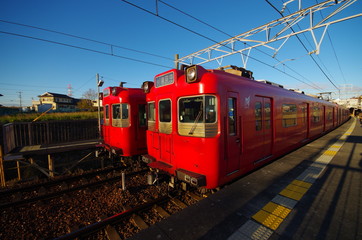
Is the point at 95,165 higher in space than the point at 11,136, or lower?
lower

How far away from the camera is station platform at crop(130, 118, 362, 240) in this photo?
2.87m

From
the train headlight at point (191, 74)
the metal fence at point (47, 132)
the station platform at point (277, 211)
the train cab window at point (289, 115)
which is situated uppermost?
the train headlight at point (191, 74)

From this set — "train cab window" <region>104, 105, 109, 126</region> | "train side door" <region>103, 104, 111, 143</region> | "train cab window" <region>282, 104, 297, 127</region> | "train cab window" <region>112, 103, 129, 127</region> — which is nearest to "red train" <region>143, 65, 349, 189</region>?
"train cab window" <region>282, 104, 297, 127</region>

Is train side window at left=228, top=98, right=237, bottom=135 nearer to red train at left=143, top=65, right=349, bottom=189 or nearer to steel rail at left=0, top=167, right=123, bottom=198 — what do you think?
red train at left=143, top=65, right=349, bottom=189

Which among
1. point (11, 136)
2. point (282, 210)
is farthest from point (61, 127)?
point (282, 210)

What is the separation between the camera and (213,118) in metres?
3.83

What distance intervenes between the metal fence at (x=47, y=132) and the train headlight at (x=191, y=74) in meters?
9.37

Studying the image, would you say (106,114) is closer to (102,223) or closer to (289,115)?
(102,223)

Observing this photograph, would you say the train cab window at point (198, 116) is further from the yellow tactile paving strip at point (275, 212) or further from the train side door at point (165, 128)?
the yellow tactile paving strip at point (275, 212)

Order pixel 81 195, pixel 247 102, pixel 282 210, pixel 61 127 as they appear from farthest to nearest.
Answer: pixel 61 127, pixel 81 195, pixel 247 102, pixel 282 210

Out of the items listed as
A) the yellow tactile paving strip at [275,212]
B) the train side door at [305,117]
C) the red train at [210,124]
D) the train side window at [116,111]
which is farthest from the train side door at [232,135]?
the train side door at [305,117]

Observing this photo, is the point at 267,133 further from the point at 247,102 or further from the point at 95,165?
the point at 95,165

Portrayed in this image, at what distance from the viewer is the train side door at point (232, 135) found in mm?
4004

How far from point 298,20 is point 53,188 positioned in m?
12.6
